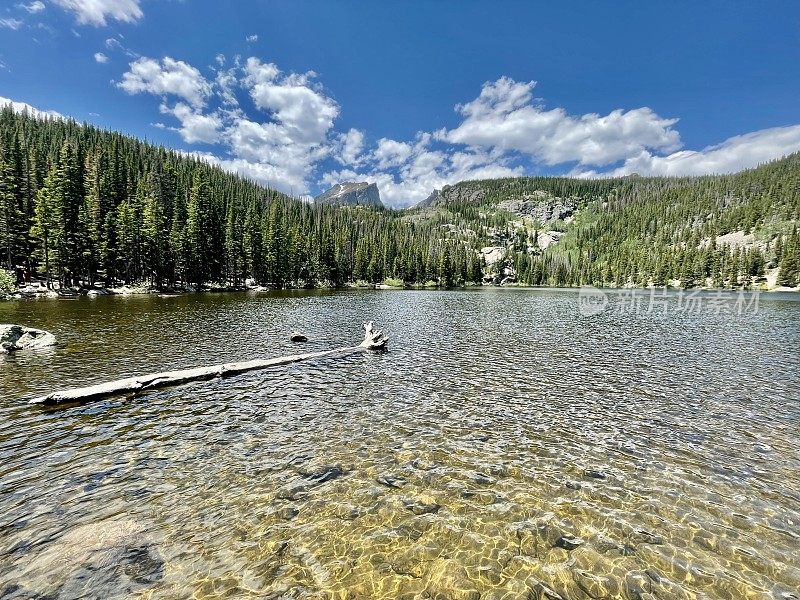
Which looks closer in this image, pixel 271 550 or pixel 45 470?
pixel 271 550

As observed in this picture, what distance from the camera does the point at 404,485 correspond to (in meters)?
10.2

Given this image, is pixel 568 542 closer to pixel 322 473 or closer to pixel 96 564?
pixel 322 473

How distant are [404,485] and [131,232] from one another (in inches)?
3957

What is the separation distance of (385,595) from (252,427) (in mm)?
9003

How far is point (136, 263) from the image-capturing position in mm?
91000

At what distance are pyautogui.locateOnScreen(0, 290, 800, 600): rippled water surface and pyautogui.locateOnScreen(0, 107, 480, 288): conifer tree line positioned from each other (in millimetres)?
75108

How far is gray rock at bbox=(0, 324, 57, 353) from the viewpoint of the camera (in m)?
24.0

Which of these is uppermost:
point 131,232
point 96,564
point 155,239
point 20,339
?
point 131,232

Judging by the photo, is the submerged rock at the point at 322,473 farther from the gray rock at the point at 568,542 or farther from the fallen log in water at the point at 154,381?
the fallen log in water at the point at 154,381

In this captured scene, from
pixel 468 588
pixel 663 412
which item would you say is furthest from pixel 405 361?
pixel 468 588

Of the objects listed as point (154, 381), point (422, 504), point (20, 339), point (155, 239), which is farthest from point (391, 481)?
point (155, 239)

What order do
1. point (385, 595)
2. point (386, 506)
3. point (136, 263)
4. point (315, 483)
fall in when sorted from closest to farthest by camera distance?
point (385, 595), point (386, 506), point (315, 483), point (136, 263)

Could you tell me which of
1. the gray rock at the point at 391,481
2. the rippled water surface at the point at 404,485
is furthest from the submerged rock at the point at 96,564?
the gray rock at the point at 391,481

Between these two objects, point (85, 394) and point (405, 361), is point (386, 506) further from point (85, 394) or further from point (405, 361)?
point (405, 361)
